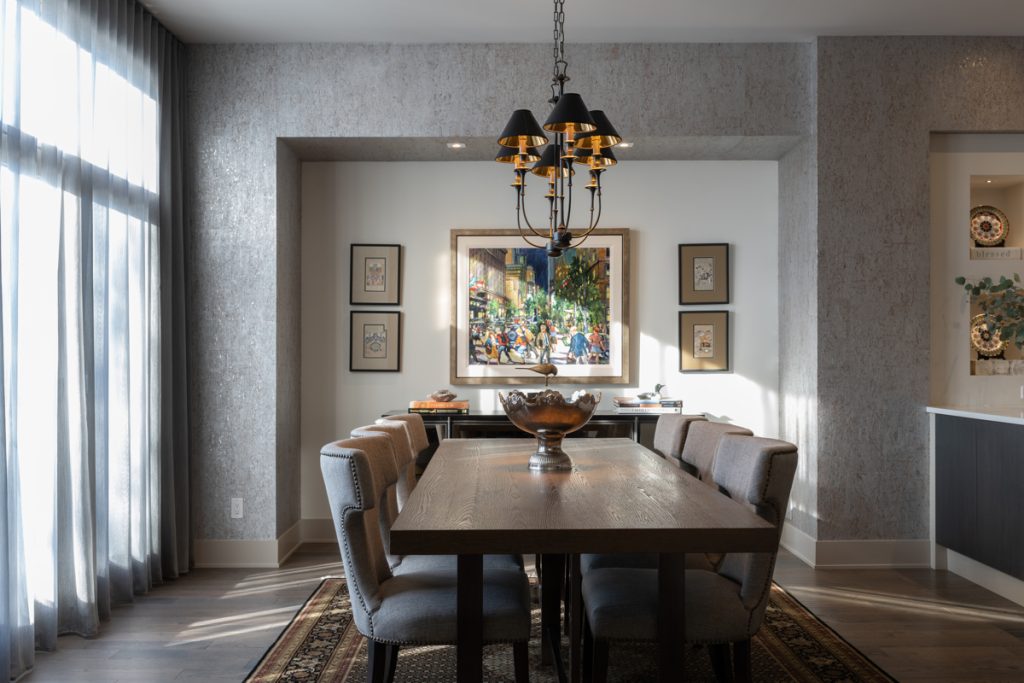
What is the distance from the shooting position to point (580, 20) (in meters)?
4.18

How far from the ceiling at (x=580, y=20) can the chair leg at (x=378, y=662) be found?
3.08m

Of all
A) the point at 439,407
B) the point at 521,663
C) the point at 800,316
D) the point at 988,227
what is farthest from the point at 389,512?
the point at 988,227

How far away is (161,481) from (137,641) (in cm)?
104

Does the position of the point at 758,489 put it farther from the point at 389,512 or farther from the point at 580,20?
the point at 580,20

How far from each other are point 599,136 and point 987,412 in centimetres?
267

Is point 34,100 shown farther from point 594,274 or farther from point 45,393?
point 594,274

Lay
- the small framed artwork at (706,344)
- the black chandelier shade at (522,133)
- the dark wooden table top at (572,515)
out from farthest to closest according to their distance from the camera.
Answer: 1. the small framed artwork at (706,344)
2. the black chandelier shade at (522,133)
3. the dark wooden table top at (572,515)

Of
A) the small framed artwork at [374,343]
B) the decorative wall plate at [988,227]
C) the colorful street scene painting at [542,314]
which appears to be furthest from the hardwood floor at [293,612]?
the decorative wall plate at [988,227]

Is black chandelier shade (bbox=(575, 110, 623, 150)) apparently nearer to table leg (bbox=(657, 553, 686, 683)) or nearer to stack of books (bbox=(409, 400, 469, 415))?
table leg (bbox=(657, 553, 686, 683))

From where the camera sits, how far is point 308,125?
447 cm

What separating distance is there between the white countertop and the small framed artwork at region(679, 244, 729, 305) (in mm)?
1374

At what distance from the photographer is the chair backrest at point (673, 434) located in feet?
10.2

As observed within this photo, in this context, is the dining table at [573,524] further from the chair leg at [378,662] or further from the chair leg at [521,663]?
the chair leg at [378,662]

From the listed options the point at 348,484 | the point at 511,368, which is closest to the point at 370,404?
the point at 511,368
